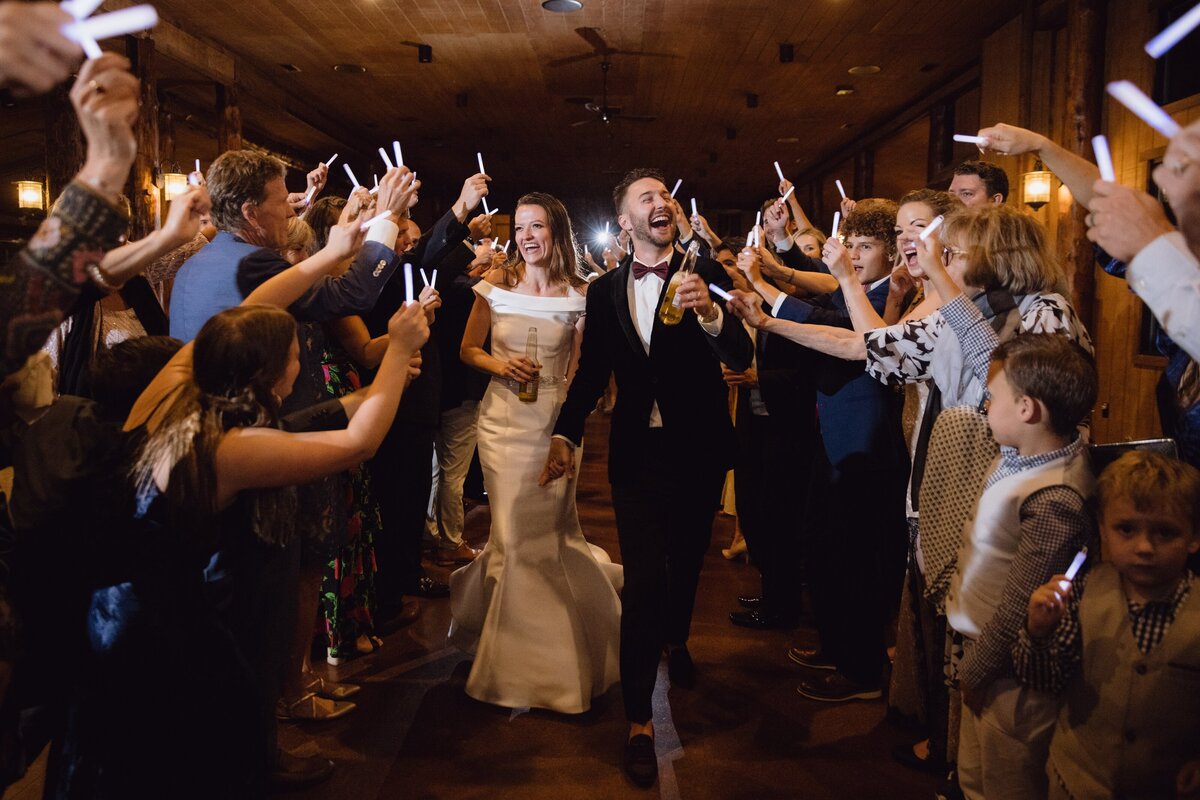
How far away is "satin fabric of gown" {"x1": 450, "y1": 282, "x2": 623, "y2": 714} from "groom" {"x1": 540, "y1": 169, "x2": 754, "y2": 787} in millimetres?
264

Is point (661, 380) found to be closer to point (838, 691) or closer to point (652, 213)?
point (652, 213)

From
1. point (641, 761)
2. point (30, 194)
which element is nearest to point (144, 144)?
point (30, 194)

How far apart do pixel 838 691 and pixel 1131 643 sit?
154cm

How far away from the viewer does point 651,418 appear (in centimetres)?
276

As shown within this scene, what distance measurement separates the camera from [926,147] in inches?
465

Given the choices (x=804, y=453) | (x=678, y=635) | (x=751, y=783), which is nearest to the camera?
(x=751, y=783)

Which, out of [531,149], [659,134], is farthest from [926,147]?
[531,149]

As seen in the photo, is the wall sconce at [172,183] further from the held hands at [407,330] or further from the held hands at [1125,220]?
the held hands at [1125,220]

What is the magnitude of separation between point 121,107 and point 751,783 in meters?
2.26

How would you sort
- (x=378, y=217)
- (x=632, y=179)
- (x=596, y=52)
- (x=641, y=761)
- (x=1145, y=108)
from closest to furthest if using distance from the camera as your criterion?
(x=1145, y=108)
(x=378, y=217)
(x=641, y=761)
(x=632, y=179)
(x=596, y=52)

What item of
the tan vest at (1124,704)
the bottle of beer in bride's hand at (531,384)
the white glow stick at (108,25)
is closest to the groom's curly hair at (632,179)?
the bottle of beer in bride's hand at (531,384)

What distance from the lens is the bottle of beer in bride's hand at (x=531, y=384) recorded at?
3164mm

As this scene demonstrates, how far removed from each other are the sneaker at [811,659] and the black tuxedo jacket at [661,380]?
102 cm

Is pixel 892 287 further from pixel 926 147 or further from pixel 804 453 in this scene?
pixel 926 147
